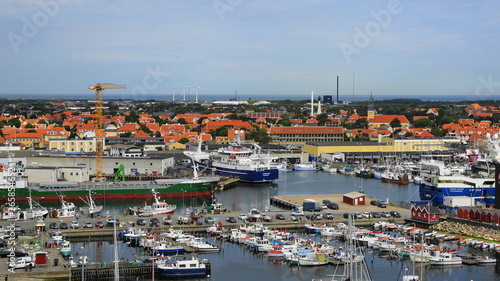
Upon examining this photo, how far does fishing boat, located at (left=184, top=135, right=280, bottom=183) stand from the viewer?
23.0 m

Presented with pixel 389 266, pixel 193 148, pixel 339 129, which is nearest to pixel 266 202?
pixel 389 266

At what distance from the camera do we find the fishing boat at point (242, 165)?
23.0m

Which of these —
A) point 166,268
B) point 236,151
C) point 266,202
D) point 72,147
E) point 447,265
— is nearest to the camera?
point 166,268

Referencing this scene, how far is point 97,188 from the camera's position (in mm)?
18969

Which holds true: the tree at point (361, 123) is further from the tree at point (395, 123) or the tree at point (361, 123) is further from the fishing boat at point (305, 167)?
the fishing boat at point (305, 167)

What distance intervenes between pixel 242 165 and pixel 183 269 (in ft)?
41.5

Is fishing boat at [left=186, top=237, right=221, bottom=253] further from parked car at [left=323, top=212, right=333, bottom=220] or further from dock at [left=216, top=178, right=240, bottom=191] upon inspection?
dock at [left=216, top=178, right=240, bottom=191]

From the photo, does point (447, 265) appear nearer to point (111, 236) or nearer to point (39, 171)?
point (111, 236)

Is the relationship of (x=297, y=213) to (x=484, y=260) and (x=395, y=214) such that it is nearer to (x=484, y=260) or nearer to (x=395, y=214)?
(x=395, y=214)

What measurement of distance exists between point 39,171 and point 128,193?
8.44 ft

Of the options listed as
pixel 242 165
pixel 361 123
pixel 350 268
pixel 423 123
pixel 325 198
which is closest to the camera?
pixel 350 268

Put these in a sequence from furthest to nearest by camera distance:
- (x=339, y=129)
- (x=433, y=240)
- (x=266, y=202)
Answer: (x=339, y=129) → (x=266, y=202) → (x=433, y=240)

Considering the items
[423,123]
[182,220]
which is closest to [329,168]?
[182,220]

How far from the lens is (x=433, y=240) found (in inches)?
531
